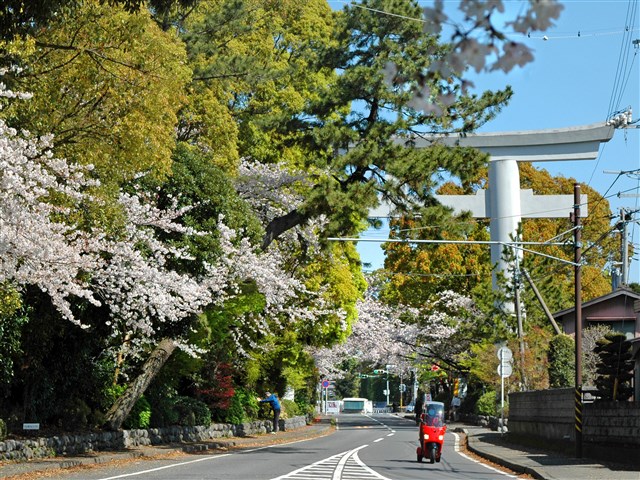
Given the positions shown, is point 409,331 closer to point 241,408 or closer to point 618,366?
point 241,408

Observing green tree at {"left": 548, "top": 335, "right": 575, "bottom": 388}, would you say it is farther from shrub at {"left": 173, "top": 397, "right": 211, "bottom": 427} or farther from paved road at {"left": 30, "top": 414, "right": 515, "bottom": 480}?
shrub at {"left": 173, "top": 397, "right": 211, "bottom": 427}

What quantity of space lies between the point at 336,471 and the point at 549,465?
585 cm

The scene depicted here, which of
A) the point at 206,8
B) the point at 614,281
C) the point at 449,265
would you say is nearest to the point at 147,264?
the point at 206,8

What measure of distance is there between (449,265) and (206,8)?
3025 centimetres

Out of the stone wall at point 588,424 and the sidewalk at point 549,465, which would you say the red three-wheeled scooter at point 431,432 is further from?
the stone wall at point 588,424

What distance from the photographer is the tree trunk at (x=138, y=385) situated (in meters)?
28.7

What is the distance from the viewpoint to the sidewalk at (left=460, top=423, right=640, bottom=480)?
66.1 feet

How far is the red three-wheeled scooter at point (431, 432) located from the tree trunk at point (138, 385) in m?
8.16

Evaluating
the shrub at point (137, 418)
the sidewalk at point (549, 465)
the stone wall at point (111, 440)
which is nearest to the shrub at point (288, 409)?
the stone wall at point (111, 440)

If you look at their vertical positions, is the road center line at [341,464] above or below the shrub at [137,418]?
below

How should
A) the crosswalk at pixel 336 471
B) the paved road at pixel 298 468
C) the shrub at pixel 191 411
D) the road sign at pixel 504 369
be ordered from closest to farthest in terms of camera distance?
1. the crosswalk at pixel 336 471
2. the paved road at pixel 298 468
3. the shrub at pixel 191 411
4. the road sign at pixel 504 369

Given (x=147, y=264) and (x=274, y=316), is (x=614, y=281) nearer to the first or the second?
(x=274, y=316)

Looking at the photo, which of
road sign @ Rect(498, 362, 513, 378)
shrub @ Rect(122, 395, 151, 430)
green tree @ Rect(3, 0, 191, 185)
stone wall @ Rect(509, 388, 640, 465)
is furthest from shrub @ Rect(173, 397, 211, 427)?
green tree @ Rect(3, 0, 191, 185)

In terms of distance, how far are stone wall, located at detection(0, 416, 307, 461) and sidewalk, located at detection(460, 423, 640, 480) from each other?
10.2 metres
